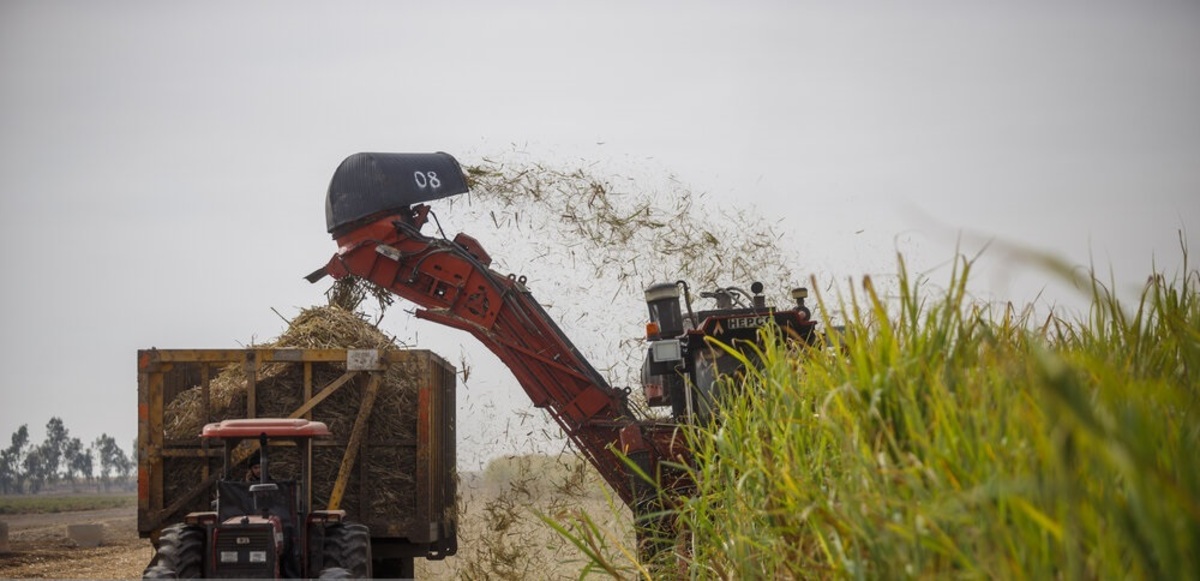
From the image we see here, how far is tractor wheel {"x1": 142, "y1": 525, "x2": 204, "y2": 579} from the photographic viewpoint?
8.50 meters

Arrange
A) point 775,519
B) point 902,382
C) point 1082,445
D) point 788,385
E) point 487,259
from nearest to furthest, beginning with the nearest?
1. point 1082,445
2. point 902,382
3. point 775,519
4. point 788,385
5. point 487,259

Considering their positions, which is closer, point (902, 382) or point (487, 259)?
point (902, 382)

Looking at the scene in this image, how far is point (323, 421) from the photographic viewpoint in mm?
10867

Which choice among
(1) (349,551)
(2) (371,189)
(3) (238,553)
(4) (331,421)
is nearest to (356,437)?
(4) (331,421)

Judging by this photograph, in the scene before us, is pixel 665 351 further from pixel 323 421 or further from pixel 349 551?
pixel 323 421

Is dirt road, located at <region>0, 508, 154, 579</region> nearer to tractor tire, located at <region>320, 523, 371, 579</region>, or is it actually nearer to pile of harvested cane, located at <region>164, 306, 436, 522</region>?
pile of harvested cane, located at <region>164, 306, 436, 522</region>

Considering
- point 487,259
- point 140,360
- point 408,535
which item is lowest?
point 408,535

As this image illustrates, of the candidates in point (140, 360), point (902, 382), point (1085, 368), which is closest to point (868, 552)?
point (902, 382)

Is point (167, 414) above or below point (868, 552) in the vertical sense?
above

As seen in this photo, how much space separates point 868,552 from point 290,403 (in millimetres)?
7825

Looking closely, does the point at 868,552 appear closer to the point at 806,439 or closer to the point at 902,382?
the point at 902,382

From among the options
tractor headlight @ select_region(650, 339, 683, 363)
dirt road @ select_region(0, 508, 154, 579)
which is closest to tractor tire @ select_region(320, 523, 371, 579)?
tractor headlight @ select_region(650, 339, 683, 363)

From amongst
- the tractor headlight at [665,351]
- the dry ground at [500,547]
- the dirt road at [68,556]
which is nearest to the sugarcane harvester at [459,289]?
the dry ground at [500,547]

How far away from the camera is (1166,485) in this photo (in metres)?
2.46
